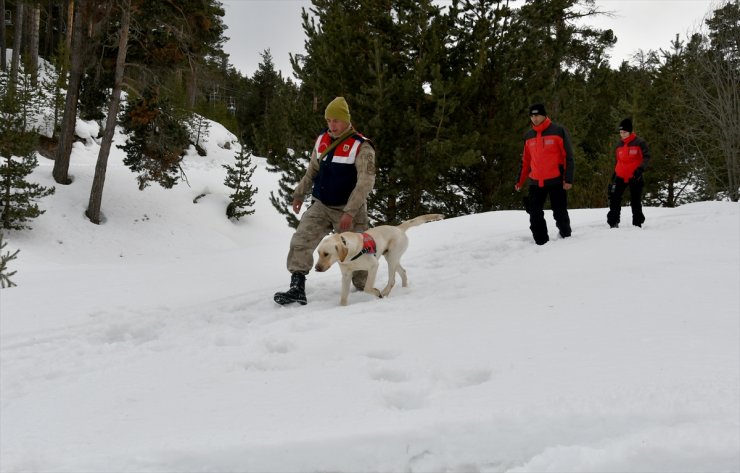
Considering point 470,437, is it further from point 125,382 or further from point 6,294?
point 6,294

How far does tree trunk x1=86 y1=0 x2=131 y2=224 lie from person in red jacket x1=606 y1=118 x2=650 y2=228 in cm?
1404

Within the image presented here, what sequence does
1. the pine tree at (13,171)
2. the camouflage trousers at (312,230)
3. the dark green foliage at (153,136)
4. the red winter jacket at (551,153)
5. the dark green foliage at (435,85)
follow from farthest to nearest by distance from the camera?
the dark green foliage at (153,136)
the pine tree at (13,171)
the dark green foliage at (435,85)
the red winter jacket at (551,153)
the camouflage trousers at (312,230)

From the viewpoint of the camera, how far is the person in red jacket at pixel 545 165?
255 inches

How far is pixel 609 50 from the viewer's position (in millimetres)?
20094

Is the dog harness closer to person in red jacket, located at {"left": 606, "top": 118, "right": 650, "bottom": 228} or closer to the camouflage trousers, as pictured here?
the camouflage trousers

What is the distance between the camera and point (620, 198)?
773 cm

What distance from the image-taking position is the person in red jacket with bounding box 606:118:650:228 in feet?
25.0

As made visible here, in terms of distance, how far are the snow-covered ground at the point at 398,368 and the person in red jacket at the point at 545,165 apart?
914 millimetres

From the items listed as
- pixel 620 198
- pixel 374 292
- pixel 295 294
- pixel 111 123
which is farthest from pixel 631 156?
pixel 111 123

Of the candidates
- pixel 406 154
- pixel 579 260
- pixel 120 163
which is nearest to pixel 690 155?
pixel 406 154

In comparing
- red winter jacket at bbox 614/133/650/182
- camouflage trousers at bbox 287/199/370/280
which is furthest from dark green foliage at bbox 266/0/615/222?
camouflage trousers at bbox 287/199/370/280

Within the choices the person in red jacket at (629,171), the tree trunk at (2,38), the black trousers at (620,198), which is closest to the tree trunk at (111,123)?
the person in red jacket at (629,171)

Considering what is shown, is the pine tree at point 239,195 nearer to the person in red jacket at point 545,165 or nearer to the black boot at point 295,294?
the person in red jacket at point 545,165

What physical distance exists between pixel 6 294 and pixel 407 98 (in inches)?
362
